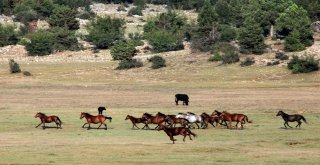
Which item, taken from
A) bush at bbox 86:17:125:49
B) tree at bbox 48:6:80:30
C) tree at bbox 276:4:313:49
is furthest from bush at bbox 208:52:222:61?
tree at bbox 48:6:80:30

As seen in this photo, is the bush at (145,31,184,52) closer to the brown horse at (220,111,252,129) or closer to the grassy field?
the grassy field

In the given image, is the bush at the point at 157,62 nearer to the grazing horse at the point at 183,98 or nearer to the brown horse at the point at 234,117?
the grazing horse at the point at 183,98

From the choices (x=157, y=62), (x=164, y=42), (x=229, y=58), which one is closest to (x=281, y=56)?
(x=229, y=58)

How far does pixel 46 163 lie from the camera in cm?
2592

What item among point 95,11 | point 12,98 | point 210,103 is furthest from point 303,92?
point 95,11

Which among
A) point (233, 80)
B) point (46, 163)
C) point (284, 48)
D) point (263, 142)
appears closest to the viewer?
point (46, 163)

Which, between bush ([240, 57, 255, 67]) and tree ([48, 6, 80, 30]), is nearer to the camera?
bush ([240, 57, 255, 67])

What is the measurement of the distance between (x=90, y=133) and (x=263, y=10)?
184ft

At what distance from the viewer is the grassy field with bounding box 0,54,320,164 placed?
28.0 metres

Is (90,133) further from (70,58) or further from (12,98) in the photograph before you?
(70,58)

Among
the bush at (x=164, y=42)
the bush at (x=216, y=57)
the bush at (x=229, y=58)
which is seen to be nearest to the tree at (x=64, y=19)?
the bush at (x=164, y=42)

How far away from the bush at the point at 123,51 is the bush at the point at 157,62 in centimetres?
381

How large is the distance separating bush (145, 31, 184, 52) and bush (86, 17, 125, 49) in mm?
4738

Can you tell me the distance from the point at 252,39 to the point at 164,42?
13.1 meters
